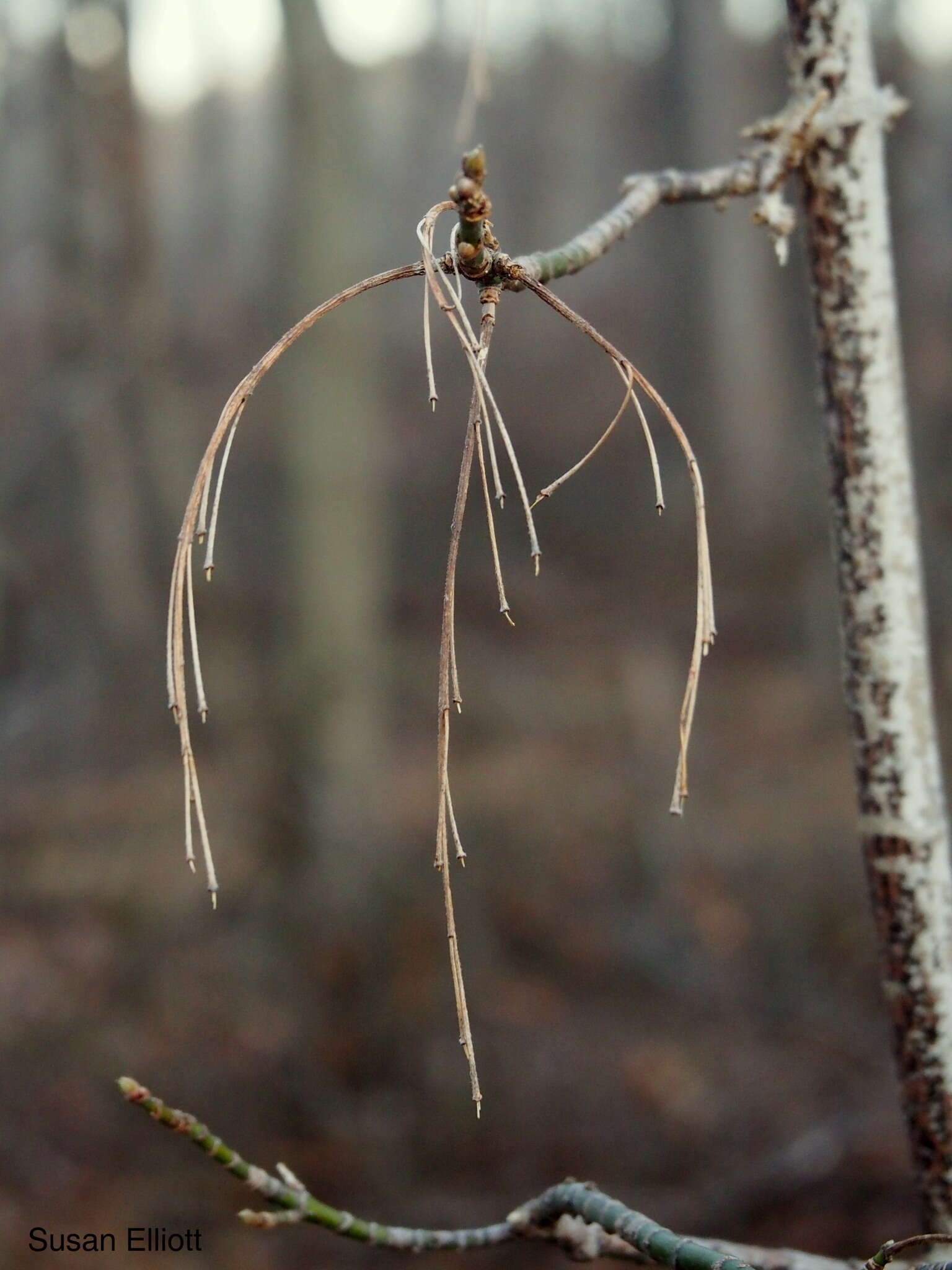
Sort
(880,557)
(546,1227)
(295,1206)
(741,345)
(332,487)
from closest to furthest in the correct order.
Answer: (295,1206), (546,1227), (880,557), (332,487), (741,345)

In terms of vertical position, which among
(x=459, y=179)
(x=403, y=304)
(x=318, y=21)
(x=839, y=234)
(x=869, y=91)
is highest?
(x=403, y=304)

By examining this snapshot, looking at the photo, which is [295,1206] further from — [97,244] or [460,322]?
[97,244]

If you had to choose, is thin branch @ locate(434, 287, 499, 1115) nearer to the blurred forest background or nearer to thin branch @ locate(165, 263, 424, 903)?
thin branch @ locate(165, 263, 424, 903)

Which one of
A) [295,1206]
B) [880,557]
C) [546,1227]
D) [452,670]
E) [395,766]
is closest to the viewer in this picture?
[452,670]

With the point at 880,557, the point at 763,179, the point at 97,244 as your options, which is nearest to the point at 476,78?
the point at 763,179

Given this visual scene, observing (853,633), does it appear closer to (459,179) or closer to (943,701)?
(459,179)

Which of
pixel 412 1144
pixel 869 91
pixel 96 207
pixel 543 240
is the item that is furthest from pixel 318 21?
pixel 543 240
